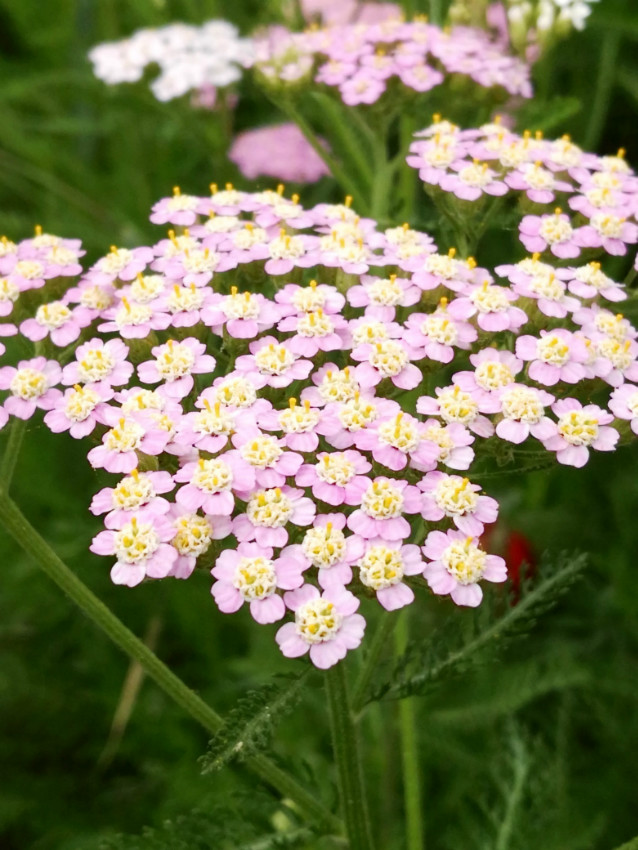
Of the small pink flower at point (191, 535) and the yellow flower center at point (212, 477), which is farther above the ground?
the yellow flower center at point (212, 477)

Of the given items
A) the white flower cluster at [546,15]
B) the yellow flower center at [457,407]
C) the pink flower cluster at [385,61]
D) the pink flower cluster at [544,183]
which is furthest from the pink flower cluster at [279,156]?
the yellow flower center at [457,407]

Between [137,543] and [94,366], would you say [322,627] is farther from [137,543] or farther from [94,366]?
[94,366]

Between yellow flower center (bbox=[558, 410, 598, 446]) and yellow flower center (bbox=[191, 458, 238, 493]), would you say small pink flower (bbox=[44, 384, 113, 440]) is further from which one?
yellow flower center (bbox=[558, 410, 598, 446])

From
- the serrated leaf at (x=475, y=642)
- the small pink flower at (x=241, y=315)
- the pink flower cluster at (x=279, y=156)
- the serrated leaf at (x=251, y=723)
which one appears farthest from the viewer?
the pink flower cluster at (x=279, y=156)

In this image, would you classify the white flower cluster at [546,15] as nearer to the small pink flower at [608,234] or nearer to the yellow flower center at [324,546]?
the small pink flower at [608,234]

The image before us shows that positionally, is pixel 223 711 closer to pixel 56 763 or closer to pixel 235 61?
pixel 56 763
